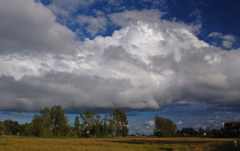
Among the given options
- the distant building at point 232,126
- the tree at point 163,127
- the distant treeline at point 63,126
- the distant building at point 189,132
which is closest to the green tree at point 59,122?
the distant treeline at point 63,126

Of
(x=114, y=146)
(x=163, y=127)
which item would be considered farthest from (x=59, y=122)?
(x=114, y=146)

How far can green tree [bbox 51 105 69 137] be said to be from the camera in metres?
115

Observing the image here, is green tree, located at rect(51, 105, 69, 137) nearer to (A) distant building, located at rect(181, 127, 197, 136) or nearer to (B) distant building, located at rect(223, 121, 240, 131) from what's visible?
(A) distant building, located at rect(181, 127, 197, 136)

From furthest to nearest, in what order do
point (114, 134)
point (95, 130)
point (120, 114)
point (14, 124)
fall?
point (14, 124)
point (120, 114)
point (114, 134)
point (95, 130)

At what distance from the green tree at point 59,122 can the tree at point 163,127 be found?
51748 mm

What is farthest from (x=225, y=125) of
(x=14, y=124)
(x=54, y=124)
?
(x=14, y=124)

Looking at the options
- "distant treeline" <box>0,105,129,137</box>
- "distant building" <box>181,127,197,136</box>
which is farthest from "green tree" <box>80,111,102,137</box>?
"distant building" <box>181,127,197,136</box>

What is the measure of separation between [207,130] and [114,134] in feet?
163

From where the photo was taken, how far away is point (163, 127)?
125875mm

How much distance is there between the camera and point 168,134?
125 m

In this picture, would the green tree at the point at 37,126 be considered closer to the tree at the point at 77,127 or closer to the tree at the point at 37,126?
the tree at the point at 37,126

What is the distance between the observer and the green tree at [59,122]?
377 feet

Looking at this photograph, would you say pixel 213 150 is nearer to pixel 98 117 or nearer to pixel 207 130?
pixel 207 130

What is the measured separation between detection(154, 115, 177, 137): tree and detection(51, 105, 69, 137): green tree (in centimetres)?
5175
